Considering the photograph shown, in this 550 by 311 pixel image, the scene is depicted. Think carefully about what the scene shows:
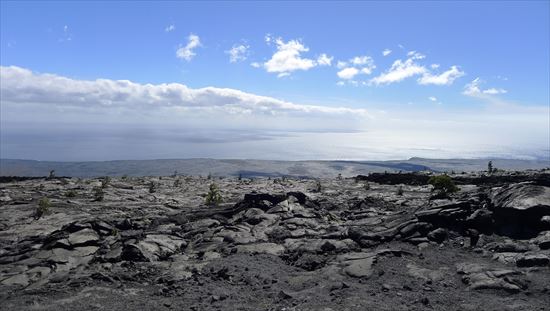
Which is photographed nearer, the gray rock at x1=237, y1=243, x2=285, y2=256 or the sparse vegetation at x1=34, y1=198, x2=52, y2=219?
the gray rock at x1=237, y1=243, x2=285, y2=256

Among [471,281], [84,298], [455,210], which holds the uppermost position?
[455,210]

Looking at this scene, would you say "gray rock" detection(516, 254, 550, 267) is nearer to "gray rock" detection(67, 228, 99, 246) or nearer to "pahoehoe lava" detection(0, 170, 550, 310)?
"pahoehoe lava" detection(0, 170, 550, 310)

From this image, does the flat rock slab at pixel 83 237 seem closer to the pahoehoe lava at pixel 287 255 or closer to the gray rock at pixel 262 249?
the pahoehoe lava at pixel 287 255

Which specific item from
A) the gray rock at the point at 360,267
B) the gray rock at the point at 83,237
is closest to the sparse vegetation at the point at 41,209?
the gray rock at the point at 83,237

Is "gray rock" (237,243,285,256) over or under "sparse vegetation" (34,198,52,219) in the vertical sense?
under

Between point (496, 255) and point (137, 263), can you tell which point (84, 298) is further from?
point (496, 255)

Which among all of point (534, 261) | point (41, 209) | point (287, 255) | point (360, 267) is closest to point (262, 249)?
point (287, 255)

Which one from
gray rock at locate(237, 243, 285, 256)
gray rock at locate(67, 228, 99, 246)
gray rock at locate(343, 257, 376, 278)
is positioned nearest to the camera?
gray rock at locate(343, 257, 376, 278)

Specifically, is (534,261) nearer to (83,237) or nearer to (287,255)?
(287,255)

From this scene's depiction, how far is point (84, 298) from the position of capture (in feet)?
42.0

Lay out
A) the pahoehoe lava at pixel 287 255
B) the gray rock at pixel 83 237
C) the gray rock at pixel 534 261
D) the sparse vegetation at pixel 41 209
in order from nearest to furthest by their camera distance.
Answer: the pahoehoe lava at pixel 287 255
the gray rock at pixel 534 261
the gray rock at pixel 83 237
the sparse vegetation at pixel 41 209

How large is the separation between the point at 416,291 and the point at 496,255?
4792mm

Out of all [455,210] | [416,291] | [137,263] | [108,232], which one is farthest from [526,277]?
[108,232]

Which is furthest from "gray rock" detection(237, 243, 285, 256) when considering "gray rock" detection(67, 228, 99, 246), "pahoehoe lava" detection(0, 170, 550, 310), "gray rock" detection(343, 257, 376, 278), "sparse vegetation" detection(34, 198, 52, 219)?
"sparse vegetation" detection(34, 198, 52, 219)
